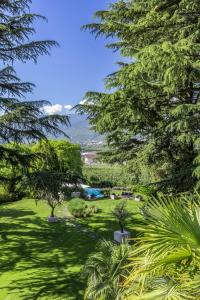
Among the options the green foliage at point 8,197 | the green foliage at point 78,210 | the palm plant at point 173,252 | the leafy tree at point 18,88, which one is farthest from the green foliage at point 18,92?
the green foliage at point 8,197

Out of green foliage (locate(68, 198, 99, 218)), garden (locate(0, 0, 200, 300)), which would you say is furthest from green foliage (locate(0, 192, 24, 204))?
garden (locate(0, 0, 200, 300))

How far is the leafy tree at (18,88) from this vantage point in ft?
33.3

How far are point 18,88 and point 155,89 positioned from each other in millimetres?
4799

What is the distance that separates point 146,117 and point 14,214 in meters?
13.4

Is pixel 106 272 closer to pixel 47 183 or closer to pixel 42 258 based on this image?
pixel 47 183

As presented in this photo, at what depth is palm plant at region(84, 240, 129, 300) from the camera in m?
6.83

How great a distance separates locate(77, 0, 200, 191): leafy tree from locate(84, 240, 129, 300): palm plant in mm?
3146

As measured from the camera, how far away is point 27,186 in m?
9.91

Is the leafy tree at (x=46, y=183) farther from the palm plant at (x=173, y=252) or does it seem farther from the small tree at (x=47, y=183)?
the palm plant at (x=173, y=252)

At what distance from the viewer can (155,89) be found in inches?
444

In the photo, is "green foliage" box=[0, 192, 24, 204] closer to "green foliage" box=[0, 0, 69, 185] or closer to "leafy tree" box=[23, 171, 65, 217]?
"green foliage" box=[0, 0, 69, 185]

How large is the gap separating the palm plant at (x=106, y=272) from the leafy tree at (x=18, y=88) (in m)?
4.51

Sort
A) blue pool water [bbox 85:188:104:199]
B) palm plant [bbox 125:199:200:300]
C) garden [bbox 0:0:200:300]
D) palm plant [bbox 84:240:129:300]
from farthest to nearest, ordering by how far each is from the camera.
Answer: blue pool water [bbox 85:188:104:199] < garden [bbox 0:0:200:300] < palm plant [bbox 84:240:129:300] < palm plant [bbox 125:199:200:300]

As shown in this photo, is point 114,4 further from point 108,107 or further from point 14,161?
point 14,161
